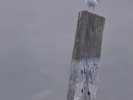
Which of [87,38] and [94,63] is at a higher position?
[87,38]

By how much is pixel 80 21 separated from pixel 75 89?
1384mm

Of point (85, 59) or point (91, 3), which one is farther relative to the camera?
point (91, 3)

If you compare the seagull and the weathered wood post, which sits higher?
the seagull

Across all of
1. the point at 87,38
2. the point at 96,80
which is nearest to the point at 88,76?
the point at 96,80

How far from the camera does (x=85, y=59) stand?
5047 millimetres

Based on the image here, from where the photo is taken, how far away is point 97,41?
534 centimetres

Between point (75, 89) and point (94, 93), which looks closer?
point (75, 89)

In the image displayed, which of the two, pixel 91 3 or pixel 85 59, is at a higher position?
pixel 91 3

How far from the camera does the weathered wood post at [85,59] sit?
495cm

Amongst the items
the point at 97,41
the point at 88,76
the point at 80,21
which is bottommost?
the point at 88,76

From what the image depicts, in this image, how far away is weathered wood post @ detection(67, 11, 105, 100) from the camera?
495cm

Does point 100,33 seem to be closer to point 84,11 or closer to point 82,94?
point 84,11

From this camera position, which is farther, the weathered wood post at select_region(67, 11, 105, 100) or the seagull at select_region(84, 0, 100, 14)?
the seagull at select_region(84, 0, 100, 14)

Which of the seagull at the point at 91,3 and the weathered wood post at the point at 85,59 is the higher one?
the seagull at the point at 91,3
